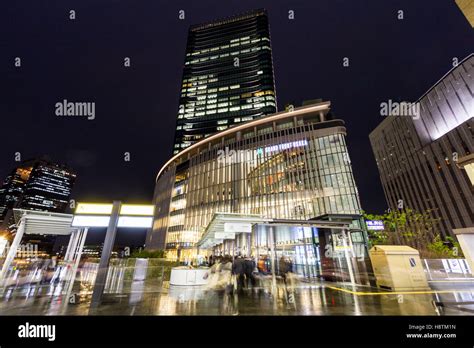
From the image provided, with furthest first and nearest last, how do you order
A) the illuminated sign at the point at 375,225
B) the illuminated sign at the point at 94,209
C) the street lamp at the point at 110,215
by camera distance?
the illuminated sign at the point at 375,225
the illuminated sign at the point at 94,209
the street lamp at the point at 110,215

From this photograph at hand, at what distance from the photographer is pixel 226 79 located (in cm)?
9531

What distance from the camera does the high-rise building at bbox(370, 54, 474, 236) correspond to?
42.6m

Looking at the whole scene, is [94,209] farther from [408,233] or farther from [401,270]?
[408,233]

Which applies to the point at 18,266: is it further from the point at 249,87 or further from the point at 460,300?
the point at 249,87

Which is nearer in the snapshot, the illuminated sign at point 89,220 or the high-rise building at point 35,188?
the illuminated sign at point 89,220

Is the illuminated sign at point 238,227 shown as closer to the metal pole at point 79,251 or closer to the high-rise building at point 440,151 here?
the metal pole at point 79,251

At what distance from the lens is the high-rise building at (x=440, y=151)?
4259cm

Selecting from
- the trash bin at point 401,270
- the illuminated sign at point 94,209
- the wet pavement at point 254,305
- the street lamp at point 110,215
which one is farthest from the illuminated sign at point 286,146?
the illuminated sign at point 94,209

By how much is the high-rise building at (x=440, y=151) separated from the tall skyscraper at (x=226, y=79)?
46069 millimetres

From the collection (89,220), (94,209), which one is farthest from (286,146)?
(89,220)

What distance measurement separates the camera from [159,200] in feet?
219
